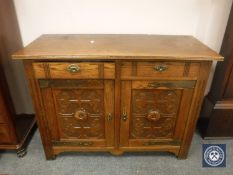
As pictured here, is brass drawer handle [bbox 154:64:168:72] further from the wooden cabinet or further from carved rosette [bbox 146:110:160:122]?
carved rosette [bbox 146:110:160:122]

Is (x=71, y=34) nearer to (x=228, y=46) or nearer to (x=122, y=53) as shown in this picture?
(x=122, y=53)

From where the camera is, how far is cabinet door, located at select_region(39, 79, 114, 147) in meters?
1.18

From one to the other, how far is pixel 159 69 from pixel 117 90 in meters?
0.27

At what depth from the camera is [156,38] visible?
4.64 ft

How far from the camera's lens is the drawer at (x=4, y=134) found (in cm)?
134

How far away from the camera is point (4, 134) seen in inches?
53.8

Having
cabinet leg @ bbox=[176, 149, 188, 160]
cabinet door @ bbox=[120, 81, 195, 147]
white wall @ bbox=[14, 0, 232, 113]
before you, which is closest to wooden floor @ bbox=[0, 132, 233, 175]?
cabinet leg @ bbox=[176, 149, 188, 160]

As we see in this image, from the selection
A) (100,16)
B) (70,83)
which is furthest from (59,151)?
Answer: (100,16)

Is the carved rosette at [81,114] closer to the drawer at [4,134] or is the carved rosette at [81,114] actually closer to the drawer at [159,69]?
the drawer at [159,69]

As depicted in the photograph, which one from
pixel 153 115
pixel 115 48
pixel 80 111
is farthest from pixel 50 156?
pixel 115 48

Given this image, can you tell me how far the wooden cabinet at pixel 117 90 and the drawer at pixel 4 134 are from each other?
10.3 inches

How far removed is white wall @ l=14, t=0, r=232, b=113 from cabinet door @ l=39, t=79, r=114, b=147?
21.1 inches

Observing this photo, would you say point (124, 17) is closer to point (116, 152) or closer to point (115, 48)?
point (115, 48)

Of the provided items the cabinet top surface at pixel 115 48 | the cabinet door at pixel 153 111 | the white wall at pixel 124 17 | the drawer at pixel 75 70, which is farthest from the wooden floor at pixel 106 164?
the white wall at pixel 124 17
